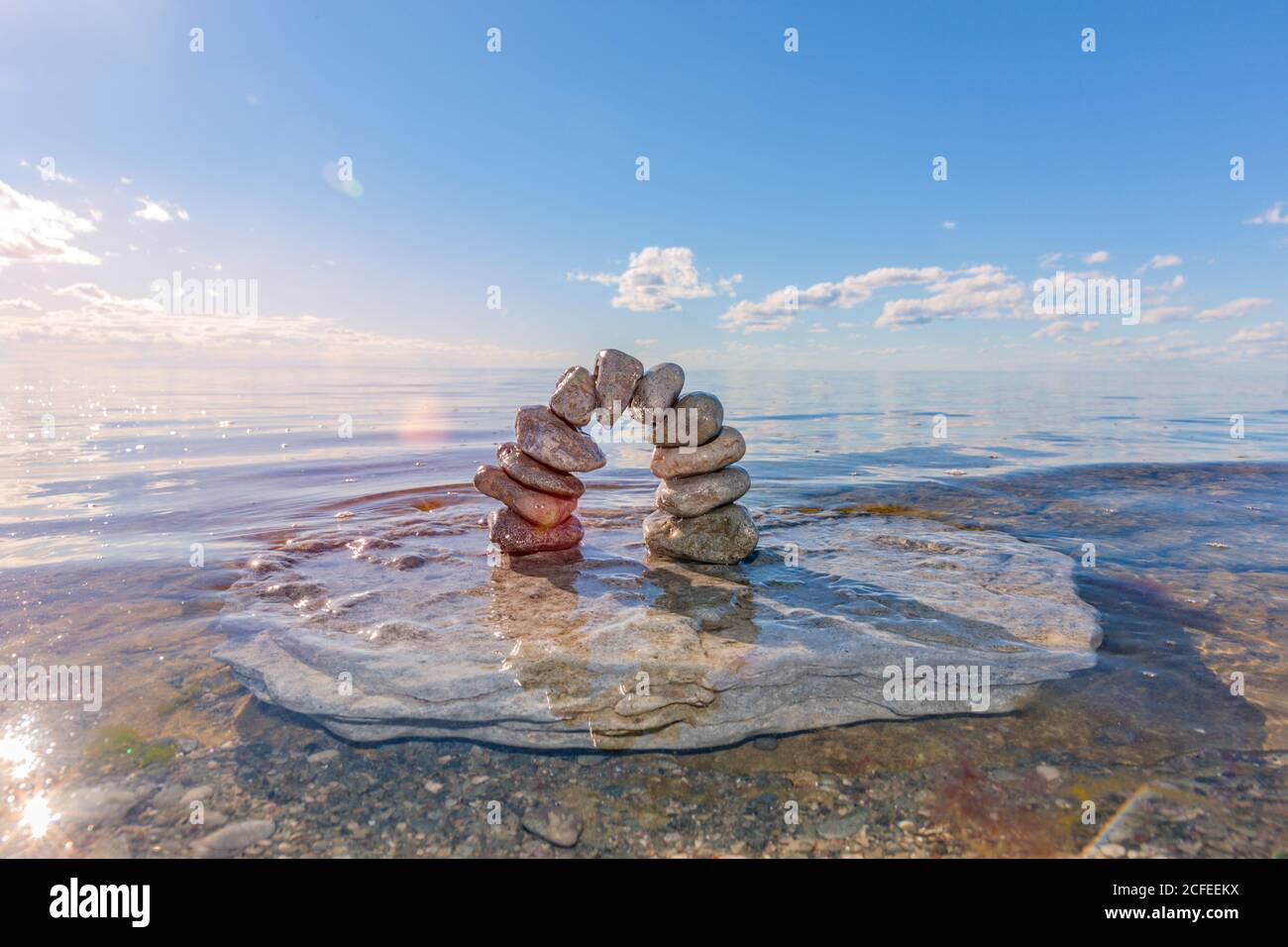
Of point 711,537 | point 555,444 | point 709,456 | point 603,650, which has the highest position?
point 555,444

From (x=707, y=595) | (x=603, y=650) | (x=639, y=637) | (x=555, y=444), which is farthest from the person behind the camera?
(x=555, y=444)

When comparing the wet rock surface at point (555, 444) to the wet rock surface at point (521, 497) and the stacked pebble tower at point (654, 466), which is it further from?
the wet rock surface at point (521, 497)

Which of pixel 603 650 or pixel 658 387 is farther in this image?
pixel 658 387

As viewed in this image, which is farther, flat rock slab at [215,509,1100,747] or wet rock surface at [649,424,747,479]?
wet rock surface at [649,424,747,479]

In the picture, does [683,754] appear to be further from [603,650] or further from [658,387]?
[658,387]

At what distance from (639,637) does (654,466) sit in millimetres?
3788

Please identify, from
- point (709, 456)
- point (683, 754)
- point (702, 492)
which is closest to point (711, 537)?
point (702, 492)

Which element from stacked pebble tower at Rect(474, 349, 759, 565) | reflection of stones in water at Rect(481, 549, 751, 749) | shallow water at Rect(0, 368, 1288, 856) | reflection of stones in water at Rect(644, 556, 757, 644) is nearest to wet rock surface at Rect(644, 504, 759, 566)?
stacked pebble tower at Rect(474, 349, 759, 565)

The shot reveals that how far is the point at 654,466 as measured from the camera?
30.3 ft

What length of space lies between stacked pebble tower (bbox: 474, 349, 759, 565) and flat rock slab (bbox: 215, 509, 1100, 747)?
17.2 inches

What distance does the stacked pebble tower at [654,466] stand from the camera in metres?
8.72

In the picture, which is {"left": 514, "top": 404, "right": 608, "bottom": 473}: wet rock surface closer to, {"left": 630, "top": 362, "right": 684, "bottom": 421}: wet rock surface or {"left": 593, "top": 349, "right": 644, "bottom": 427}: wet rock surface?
{"left": 593, "top": 349, "right": 644, "bottom": 427}: wet rock surface

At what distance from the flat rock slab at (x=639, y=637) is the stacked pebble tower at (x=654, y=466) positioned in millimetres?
437

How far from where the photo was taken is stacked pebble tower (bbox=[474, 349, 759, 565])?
872 cm
